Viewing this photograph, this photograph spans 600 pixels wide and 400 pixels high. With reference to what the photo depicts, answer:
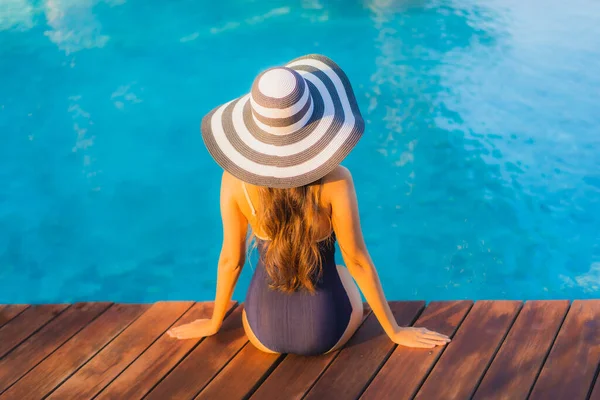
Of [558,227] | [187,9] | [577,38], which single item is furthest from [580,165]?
[187,9]

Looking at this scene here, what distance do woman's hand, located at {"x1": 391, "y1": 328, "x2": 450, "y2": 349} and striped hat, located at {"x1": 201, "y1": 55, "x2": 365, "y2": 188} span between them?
99 cm

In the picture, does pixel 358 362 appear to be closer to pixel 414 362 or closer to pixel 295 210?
pixel 414 362

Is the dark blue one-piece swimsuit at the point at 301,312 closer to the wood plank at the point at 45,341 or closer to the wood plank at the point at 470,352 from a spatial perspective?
the wood plank at the point at 470,352

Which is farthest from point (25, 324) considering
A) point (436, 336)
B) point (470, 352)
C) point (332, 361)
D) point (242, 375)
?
point (470, 352)

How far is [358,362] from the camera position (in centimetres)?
284

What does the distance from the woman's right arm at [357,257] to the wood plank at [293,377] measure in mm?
294

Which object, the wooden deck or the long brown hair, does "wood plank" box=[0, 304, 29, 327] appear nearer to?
the wooden deck

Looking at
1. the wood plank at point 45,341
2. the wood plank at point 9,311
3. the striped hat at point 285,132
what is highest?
the striped hat at point 285,132

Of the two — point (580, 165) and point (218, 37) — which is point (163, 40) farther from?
point (580, 165)

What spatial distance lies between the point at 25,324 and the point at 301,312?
1450 millimetres

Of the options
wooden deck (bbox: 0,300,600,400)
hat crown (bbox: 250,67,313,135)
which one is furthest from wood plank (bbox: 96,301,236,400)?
hat crown (bbox: 250,67,313,135)

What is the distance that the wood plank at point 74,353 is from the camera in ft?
9.30

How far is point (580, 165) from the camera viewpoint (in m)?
5.43

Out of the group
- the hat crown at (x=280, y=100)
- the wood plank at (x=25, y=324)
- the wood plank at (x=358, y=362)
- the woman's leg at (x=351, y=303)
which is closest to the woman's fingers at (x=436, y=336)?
the wood plank at (x=358, y=362)
